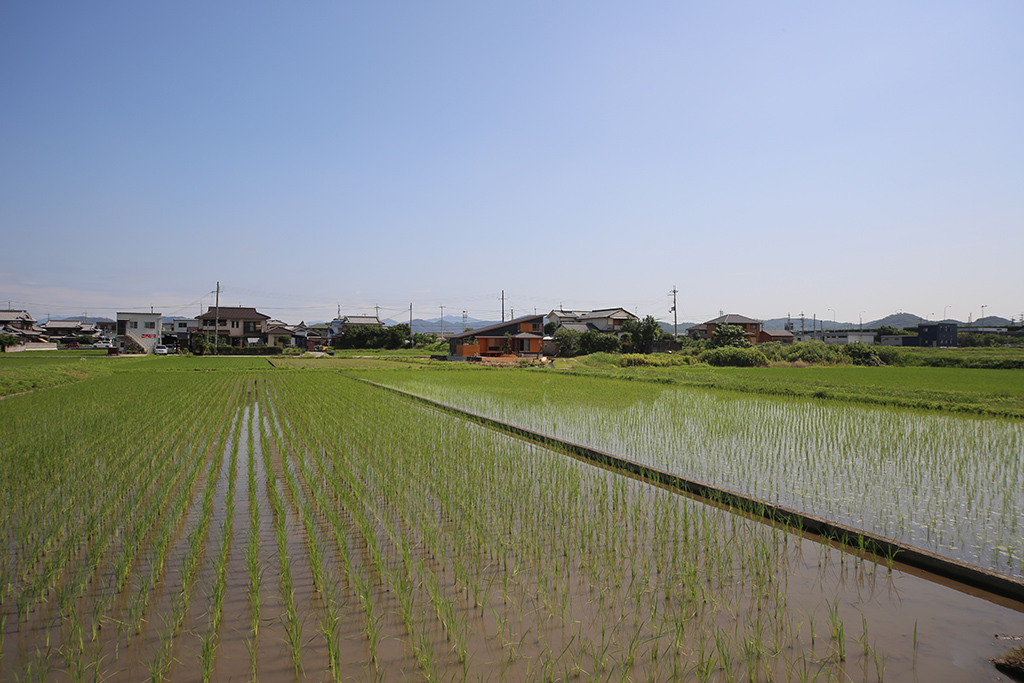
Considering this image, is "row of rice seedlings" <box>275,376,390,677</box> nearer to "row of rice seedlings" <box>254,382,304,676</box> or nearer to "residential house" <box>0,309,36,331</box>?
"row of rice seedlings" <box>254,382,304,676</box>

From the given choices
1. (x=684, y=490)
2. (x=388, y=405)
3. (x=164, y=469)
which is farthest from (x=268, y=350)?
(x=684, y=490)

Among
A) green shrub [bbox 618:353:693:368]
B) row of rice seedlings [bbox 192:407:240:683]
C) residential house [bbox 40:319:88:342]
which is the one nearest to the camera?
row of rice seedlings [bbox 192:407:240:683]

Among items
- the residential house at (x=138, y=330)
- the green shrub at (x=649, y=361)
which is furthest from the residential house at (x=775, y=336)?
the residential house at (x=138, y=330)

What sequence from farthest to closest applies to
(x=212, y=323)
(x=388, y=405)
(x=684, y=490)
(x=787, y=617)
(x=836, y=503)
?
(x=212, y=323)
(x=388, y=405)
(x=684, y=490)
(x=836, y=503)
(x=787, y=617)

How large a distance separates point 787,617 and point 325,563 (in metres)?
2.76

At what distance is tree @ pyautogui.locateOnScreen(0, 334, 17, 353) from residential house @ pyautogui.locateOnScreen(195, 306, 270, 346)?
15.4m

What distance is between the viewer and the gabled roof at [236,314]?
53594mm

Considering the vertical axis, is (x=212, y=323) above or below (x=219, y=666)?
above

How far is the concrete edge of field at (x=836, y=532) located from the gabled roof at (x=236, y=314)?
5487cm

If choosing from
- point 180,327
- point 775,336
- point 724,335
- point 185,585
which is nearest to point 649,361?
point 724,335

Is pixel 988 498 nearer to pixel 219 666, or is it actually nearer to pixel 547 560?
pixel 547 560

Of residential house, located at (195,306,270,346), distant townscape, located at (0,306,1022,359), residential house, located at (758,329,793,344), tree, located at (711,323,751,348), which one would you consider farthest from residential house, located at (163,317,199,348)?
residential house, located at (758,329,793,344)

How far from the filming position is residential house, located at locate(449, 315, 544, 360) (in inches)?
1516

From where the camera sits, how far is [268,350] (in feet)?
147
